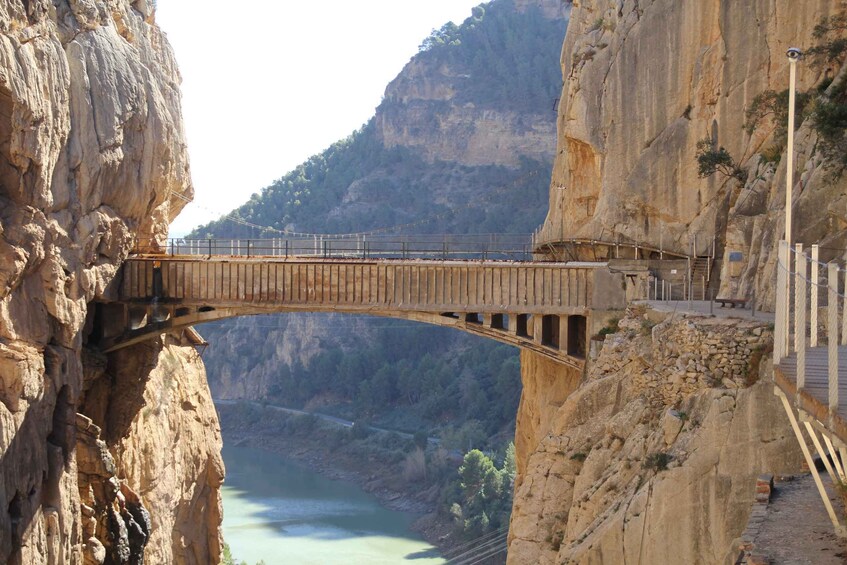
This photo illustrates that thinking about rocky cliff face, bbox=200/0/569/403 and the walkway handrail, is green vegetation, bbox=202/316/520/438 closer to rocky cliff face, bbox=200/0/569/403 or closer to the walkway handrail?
rocky cliff face, bbox=200/0/569/403

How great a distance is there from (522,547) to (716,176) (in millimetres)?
11515

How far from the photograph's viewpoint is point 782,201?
21656 mm

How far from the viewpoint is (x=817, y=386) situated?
9711 millimetres

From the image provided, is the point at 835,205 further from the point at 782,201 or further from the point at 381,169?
the point at 381,169

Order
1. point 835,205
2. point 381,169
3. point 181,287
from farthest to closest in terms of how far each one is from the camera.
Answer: point 381,169
point 181,287
point 835,205

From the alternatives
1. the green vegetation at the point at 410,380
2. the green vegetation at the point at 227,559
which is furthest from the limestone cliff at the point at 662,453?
the green vegetation at the point at 410,380

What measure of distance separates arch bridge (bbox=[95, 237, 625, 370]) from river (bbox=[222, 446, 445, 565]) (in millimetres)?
32393

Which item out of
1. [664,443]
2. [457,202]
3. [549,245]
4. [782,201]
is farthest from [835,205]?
[457,202]

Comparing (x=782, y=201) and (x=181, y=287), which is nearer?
(x=782, y=201)

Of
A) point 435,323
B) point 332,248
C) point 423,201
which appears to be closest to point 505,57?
point 423,201

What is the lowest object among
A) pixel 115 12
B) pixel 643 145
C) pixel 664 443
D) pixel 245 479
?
pixel 245 479

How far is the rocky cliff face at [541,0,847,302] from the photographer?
27.1 m

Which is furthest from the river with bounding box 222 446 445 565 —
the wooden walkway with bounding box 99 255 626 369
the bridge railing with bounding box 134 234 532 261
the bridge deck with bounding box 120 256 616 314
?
the bridge deck with bounding box 120 256 616 314

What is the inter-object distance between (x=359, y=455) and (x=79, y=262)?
196ft
